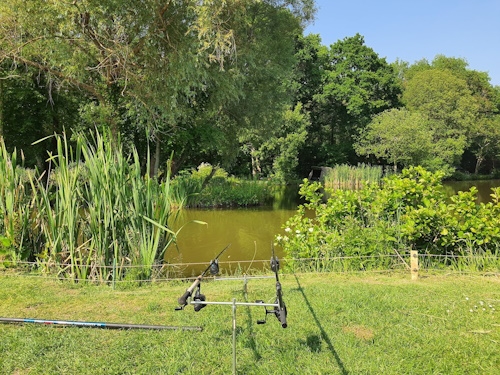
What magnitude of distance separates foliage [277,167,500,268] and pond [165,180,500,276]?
0.96 m

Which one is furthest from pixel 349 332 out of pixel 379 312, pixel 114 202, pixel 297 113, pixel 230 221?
pixel 297 113

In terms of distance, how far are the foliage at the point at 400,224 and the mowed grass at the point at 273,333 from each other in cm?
73

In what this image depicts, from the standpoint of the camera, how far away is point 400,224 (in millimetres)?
4352

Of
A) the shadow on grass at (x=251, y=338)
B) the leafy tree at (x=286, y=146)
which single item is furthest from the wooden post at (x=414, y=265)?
the leafy tree at (x=286, y=146)

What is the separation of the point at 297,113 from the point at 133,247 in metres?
17.4

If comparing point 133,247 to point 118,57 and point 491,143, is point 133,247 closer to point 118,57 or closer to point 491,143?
point 118,57

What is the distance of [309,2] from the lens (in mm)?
10914

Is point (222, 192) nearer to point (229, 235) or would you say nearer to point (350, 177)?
point (229, 235)

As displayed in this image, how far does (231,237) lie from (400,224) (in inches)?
197

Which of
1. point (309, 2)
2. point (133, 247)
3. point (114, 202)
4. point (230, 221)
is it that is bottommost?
point (230, 221)

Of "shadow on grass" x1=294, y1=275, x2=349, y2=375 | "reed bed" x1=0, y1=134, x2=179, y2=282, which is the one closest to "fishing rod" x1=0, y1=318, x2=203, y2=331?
"shadow on grass" x1=294, y1=275, x2=349, y2=375

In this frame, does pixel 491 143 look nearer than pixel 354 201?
No

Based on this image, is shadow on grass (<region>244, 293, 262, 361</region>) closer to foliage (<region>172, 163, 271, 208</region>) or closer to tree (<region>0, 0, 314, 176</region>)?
tree (<region>0, 0, 314, 176</region>)

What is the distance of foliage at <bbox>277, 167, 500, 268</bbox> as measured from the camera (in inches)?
163
